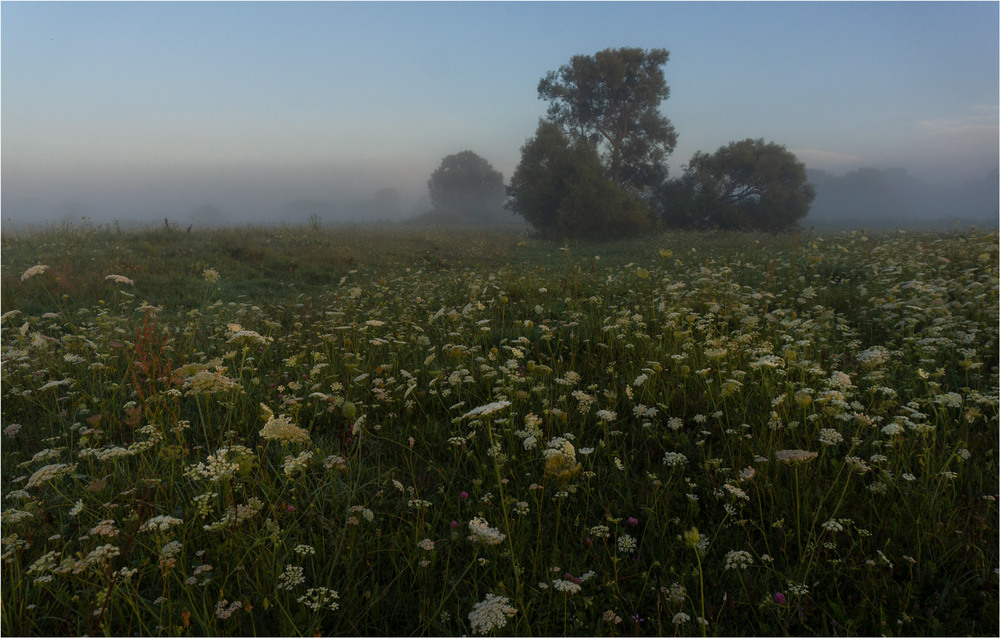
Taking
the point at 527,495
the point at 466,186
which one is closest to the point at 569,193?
the point at 527,495

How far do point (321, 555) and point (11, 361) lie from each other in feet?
16.3

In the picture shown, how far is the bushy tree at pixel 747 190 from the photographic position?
34250 mm

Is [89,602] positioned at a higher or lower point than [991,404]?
lower

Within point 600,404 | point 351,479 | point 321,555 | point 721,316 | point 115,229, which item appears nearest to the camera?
point 321,555

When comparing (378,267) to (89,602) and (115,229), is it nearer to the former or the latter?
(115,229)

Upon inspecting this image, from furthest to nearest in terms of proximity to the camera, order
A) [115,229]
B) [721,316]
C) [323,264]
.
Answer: [115,229] → [323,264] → [721,316]

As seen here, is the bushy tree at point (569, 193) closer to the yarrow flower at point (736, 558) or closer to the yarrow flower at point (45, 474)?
the yarrow flower at point (736, 558)

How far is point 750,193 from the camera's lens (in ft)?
115

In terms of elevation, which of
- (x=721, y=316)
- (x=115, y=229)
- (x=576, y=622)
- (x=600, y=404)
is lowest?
(x=576, y=622)

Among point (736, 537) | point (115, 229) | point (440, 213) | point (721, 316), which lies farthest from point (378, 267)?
point (440, 213)

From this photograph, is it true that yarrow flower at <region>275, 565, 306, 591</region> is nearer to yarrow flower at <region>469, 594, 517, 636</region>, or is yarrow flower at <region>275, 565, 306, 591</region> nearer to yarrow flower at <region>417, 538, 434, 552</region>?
yarrow flower at <region>417, 538, 434, 552</region>

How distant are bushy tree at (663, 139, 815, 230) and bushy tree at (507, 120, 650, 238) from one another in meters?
6.26

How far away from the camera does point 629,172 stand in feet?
126

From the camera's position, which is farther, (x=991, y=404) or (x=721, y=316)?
(x=721, y=316)
